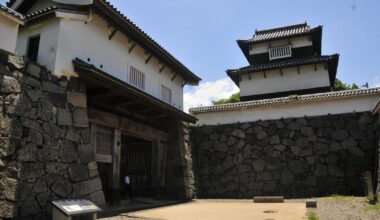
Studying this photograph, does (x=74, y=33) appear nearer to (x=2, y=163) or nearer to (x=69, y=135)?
(x=69, y=135)

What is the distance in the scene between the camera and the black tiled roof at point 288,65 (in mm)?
18584

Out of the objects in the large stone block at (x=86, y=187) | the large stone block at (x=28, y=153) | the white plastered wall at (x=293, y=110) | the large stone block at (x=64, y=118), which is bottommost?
the large stone block at (x=86, y=187)

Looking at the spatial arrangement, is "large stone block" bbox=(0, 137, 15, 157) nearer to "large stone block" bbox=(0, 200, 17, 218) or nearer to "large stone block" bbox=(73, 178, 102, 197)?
"large stone block" bbox=(0, 200, 17, 218)

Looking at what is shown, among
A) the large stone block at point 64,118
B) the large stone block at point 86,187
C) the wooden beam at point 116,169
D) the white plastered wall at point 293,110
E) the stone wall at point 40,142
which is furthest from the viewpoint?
the white plastered wall at point 293,110

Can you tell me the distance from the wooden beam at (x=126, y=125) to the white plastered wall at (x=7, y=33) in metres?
2.77

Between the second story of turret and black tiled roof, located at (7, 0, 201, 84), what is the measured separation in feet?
25.8

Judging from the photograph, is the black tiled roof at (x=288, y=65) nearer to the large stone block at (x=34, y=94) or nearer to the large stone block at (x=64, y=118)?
the large stone block at (x=64, y=118)

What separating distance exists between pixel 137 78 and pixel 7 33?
19.5 feet

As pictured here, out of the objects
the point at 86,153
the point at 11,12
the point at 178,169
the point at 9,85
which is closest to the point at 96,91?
the point at 86,153

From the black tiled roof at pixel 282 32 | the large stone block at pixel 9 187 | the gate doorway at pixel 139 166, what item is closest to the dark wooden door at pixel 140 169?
the gate doorway at pixel 139 166

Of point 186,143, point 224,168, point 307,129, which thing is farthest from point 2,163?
point 307,129

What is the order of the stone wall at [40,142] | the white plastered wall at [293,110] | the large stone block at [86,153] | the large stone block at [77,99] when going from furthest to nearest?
the white plastered wall at [293,110] < the large stone block at [77,99] < the large stone block at [86,153] < the stone wall at [40,142]

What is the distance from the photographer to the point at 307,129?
49.5ft

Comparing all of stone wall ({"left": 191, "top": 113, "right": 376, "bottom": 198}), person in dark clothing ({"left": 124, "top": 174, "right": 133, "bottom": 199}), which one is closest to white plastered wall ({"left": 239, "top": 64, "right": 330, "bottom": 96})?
stone wall ({"left": 191, "top": 113, "right": 376, "bottom": 198})
